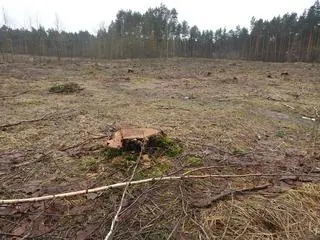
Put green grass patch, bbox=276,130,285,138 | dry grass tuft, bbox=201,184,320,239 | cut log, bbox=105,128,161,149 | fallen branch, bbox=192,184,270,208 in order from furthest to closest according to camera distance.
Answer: green grass patch, bbox=276,130,285,138 < cut log, bbox=105,128,161,149 < fallen branch, bbox=192,184,270,208 < dry grass tuft, bbox=201,184,320,239

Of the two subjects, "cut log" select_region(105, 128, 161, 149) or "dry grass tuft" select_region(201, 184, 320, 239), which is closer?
"dry grass tuft" select_region(201, 184, 320, 239)

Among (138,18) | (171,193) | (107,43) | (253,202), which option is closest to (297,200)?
(253,202)

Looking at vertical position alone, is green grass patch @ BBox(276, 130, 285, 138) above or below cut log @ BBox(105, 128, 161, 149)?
below

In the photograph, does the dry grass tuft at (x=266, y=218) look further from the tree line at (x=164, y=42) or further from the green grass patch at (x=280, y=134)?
the tree line at (x=164, y=42)

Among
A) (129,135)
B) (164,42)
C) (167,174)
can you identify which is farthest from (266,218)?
(164,42)

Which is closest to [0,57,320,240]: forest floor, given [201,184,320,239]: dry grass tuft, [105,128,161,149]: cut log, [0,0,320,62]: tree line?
[201,184,320,239]: dry grass tuft

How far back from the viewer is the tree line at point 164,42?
40.1 meters

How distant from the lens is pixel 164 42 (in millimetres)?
45406

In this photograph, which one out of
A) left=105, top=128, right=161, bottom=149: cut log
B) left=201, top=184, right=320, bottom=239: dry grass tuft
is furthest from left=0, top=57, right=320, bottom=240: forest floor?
left=105, top=128, right=161, bottom=149: cut log

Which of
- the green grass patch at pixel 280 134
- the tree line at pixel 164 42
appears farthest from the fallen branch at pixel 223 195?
the tree line at pixel 164 42

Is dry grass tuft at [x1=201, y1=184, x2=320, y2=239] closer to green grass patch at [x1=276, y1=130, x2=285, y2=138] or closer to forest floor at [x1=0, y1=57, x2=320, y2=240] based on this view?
forest floor at [x1=0, y1=57, x2=320, y2=240]

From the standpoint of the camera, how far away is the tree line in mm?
40094

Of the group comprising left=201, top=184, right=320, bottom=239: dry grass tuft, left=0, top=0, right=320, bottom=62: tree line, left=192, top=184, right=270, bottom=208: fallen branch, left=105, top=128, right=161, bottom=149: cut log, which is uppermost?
left=0, top=0, right=320, bottom=62: tree line

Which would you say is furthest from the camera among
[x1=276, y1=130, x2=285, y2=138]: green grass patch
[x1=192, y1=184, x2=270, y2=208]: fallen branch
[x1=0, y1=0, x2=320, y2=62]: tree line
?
[x1=0, y1=0, x2=320, y2=62]: tree line
